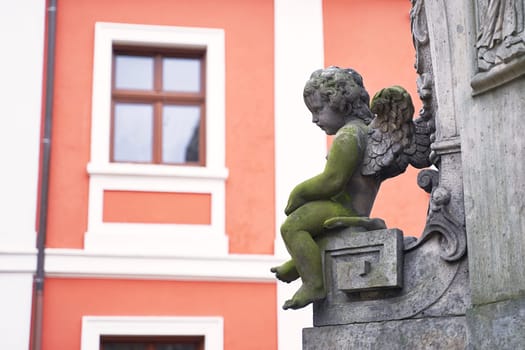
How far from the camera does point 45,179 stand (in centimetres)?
1248

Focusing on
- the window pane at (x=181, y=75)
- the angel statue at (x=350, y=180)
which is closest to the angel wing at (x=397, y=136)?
the angel statue at (x=350, y=180)

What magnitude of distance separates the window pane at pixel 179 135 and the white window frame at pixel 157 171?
235mm

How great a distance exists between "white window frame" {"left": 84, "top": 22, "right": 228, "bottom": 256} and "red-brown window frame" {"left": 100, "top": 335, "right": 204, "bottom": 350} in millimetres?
989

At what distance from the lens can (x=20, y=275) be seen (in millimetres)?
12039

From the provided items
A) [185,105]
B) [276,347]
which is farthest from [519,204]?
[185,105]

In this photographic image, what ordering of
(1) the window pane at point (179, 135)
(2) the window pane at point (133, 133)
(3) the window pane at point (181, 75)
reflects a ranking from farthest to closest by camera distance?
(3) the window pane at point (181, 75), (1) the window pane at point (179, 135), (2) the window pane at point (133, 133)

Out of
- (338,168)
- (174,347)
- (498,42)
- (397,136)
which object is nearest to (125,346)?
(174,347)

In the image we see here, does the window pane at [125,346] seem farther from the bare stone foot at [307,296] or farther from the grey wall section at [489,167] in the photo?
the grey wall section at [489,167]

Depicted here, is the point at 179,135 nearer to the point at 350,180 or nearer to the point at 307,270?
the point at 350,180

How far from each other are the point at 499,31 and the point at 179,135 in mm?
9377

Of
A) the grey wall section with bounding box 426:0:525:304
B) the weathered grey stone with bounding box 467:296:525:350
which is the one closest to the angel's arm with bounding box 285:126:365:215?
the grey wall section with bounding box 426:0:525:304

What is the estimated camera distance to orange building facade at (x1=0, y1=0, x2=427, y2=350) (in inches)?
482

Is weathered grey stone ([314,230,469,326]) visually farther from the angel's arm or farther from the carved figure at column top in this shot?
the carved figure at column top

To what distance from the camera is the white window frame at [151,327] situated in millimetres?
12086
